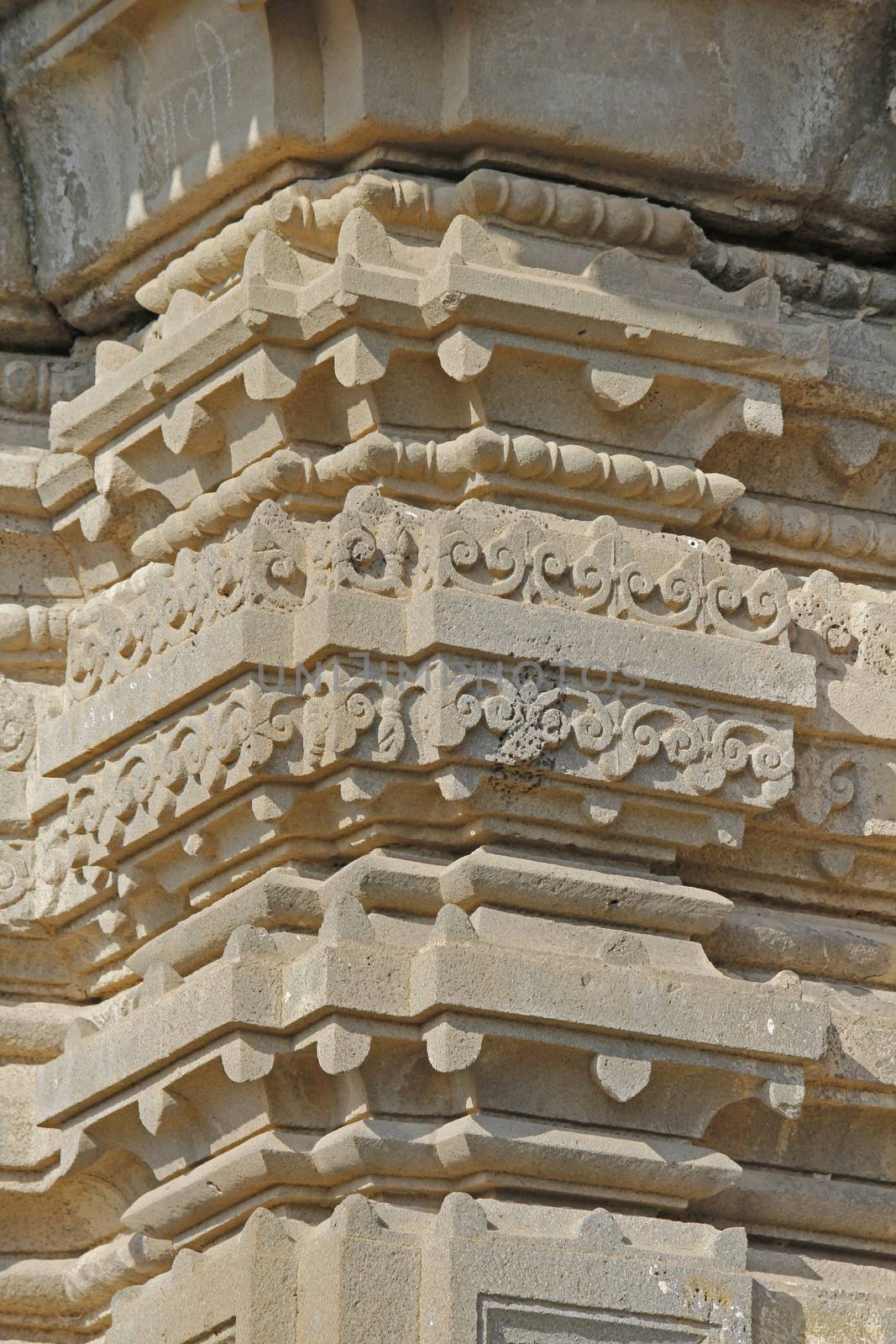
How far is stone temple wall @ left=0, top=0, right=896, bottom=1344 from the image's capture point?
5.56m

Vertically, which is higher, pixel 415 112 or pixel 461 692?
pixel 415 112

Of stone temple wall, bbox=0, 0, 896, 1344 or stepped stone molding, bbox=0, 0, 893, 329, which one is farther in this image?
stepped stone molding, bbox=0, 0, 893, 329

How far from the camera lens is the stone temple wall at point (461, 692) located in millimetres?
5562

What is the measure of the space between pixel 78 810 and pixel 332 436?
3.06 ft

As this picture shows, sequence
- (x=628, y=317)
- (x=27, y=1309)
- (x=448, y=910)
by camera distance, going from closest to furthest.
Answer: (x=448, y=910) < (x=628, y=317) < (x=27, y=1309)

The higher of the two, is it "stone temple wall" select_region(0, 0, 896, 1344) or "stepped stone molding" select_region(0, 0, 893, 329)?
"stepped stone molding" select_region(0, 0, 893, 329)

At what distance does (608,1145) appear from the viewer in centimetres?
558

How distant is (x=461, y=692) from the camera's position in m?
5.66

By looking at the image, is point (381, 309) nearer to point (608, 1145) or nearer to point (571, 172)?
point (571, 172)

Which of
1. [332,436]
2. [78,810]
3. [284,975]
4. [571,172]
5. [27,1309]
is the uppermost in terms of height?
[571,172]

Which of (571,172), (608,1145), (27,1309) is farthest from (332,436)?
(27,1309)

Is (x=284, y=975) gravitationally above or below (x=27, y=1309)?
above

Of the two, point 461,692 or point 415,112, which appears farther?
point 415,112

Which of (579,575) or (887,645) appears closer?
(579,575)
